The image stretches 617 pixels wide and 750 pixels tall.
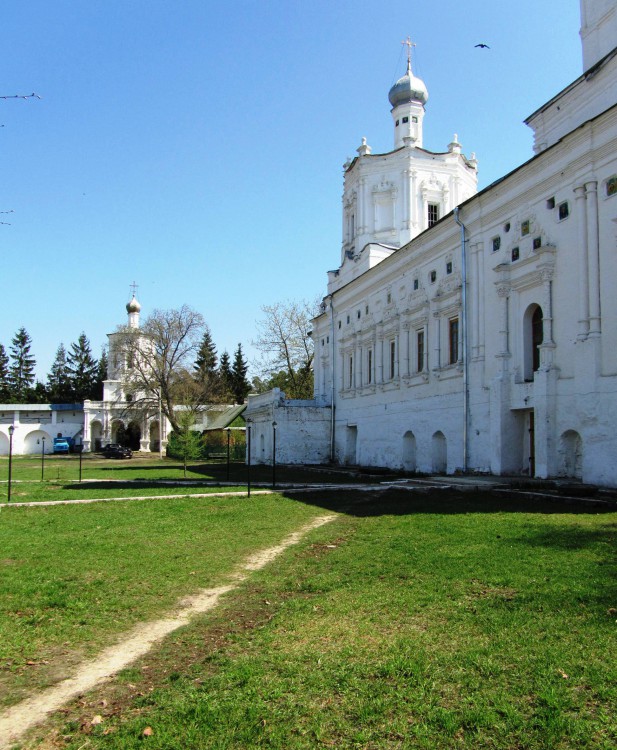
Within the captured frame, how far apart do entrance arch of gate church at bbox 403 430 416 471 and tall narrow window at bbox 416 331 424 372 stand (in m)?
2.98

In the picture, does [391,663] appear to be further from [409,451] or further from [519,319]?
[409,451]

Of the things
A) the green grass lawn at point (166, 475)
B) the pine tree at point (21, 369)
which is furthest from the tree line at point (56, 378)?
the green grass lawn at point (166, 475)

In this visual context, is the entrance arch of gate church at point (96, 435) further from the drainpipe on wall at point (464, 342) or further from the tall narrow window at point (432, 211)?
the drainpipe on wall at point (464, 342)

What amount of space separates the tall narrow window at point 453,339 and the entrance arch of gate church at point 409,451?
502cm

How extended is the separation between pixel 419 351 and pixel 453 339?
340 cm

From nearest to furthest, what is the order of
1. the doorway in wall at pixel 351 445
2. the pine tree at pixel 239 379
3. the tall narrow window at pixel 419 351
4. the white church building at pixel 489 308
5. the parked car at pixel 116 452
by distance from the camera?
the white church building at pixel 489 308, the tall narrow window at pixel 419 351, the doorway in wall at pixel 351 445, the parked car at pixel 116 452, the pine tree at pixel 239 379

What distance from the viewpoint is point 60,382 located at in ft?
315

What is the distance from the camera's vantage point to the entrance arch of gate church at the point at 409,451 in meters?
30.0

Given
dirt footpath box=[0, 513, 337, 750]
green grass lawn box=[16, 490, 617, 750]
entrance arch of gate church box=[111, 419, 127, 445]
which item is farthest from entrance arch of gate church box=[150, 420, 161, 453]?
dirt footpath box=[0, 513, 337, 750]

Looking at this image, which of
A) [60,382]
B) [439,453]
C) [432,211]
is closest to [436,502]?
[439,453]

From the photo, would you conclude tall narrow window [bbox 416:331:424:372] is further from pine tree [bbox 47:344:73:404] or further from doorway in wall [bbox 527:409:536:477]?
pine tree [bbox 47:344:73:404]

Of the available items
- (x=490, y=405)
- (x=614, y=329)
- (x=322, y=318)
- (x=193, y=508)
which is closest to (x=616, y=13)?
(x=614, y=329)

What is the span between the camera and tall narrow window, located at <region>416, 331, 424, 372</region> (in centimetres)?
2939

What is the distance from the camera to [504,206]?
888 inches
